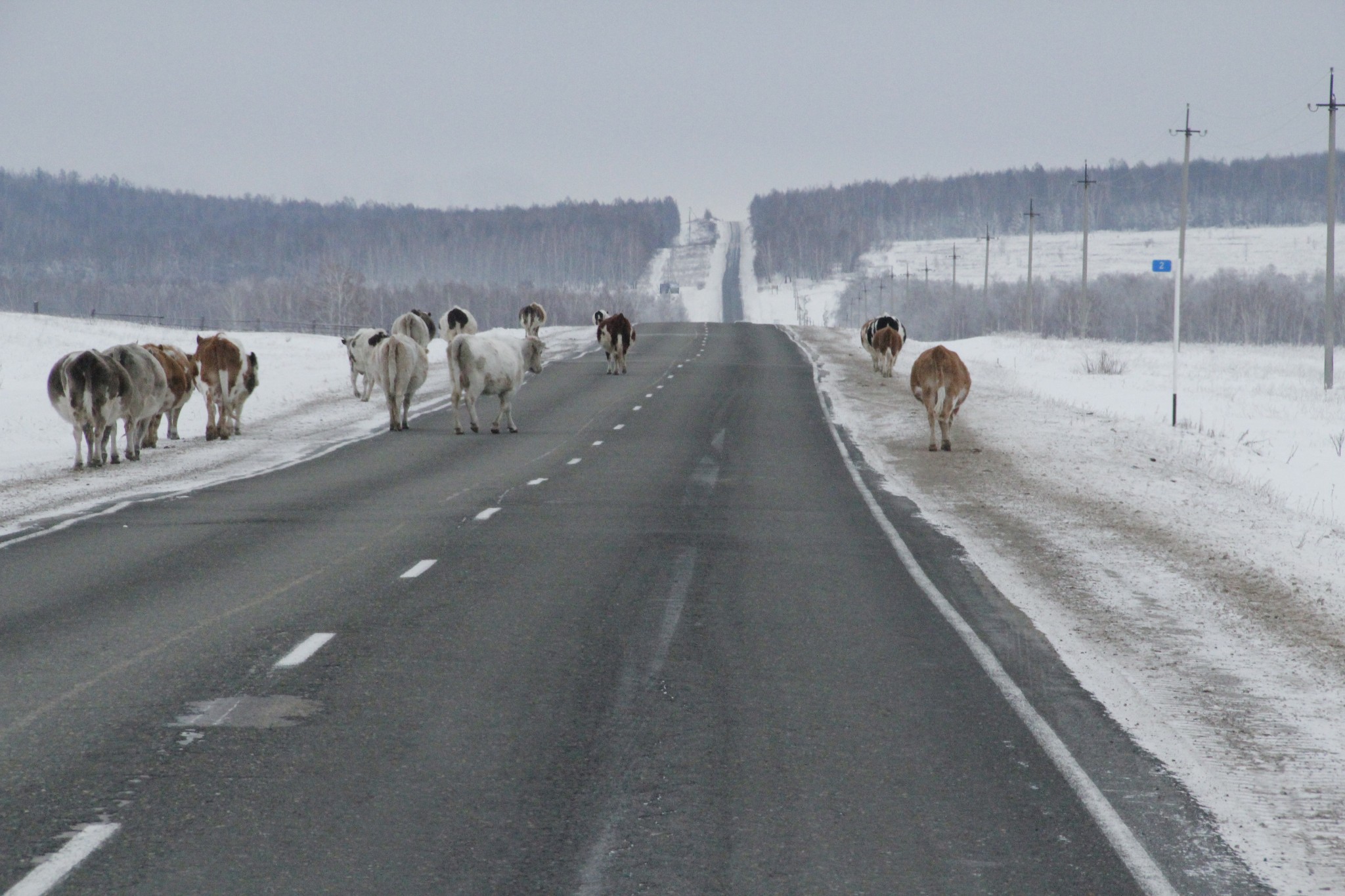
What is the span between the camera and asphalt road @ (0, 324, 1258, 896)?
507 cm

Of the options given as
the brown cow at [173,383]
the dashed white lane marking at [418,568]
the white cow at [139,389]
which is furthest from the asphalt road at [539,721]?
the brown cow at [173,383]

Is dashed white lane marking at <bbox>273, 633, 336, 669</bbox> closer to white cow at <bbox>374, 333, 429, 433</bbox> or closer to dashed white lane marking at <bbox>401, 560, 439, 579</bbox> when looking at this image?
dashed white lane marking at <bbox>401, 560, 439, 579</bbox>

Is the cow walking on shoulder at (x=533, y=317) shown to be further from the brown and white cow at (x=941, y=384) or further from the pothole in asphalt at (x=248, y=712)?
the pothole in asphalt at (x=248, y=712)

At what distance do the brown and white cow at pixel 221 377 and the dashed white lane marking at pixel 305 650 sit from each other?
17.5m

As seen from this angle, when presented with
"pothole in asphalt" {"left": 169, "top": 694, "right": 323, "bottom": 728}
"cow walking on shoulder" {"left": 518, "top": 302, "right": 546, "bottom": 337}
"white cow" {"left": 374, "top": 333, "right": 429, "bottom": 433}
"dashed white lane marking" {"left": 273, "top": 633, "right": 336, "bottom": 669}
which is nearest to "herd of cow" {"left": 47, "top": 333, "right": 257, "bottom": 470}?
"white cow" {"left": 374, "top": 333, "right": 429, "bottom": 433}

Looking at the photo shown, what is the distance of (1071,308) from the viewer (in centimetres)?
14788

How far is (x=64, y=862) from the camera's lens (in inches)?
194

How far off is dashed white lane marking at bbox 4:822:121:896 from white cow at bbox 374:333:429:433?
21906 mm

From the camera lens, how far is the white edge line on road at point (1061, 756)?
16.6ft

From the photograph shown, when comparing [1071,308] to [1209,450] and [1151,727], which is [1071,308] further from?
[1151,727]

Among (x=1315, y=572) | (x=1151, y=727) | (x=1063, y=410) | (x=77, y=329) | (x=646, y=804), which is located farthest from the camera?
(x=77, y=329)

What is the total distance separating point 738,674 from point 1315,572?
6.73 meters

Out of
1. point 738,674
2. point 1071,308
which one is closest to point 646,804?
point 738,674

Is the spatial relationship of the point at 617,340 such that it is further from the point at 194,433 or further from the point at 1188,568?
the point at 1188,568
